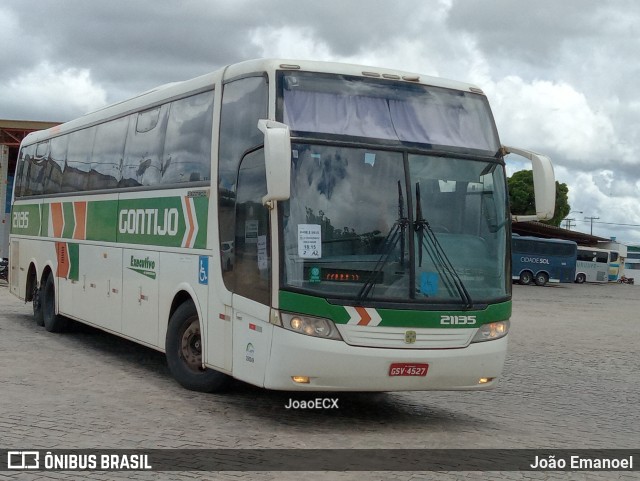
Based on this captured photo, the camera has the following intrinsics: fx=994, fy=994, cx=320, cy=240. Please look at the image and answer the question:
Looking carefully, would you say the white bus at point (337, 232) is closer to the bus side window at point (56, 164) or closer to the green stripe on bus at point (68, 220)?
the green stripe on bus at point (68, 220)

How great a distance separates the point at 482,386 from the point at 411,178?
2121 mm

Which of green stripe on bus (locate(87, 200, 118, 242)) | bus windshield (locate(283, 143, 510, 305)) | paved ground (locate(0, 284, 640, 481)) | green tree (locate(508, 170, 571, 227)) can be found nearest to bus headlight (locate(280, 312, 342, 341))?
bus windshield (locate(283, 143, 510, 305))

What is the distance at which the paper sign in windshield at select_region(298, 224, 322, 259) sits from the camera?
348 inches

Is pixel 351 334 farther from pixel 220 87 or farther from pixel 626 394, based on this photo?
pixel 626 394

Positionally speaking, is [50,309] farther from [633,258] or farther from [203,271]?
[633,258]

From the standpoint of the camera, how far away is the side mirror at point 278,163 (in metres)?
8.30

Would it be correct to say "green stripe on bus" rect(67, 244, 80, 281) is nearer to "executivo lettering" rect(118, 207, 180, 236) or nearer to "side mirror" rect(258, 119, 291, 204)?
"executivo lettering" rect(118, 207, 180, 236)

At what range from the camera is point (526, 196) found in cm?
8800

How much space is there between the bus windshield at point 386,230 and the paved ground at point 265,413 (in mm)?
1331

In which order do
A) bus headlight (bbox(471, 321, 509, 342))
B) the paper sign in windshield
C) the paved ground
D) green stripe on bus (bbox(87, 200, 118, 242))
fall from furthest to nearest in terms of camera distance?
green stripe on bus (bbox(87, 200, 118, 242)) < bus headlight (bbox(471, 321, 509, 342)) < the paper sign in windshield < the paved ground

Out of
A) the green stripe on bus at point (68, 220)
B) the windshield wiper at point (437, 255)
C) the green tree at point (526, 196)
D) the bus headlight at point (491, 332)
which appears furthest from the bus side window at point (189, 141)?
the green tree at point (526, 196)

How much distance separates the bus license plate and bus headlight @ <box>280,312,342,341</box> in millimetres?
577

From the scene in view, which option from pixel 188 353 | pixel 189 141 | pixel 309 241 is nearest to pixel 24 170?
pixel 189 141

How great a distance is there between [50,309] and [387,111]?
8.86m
